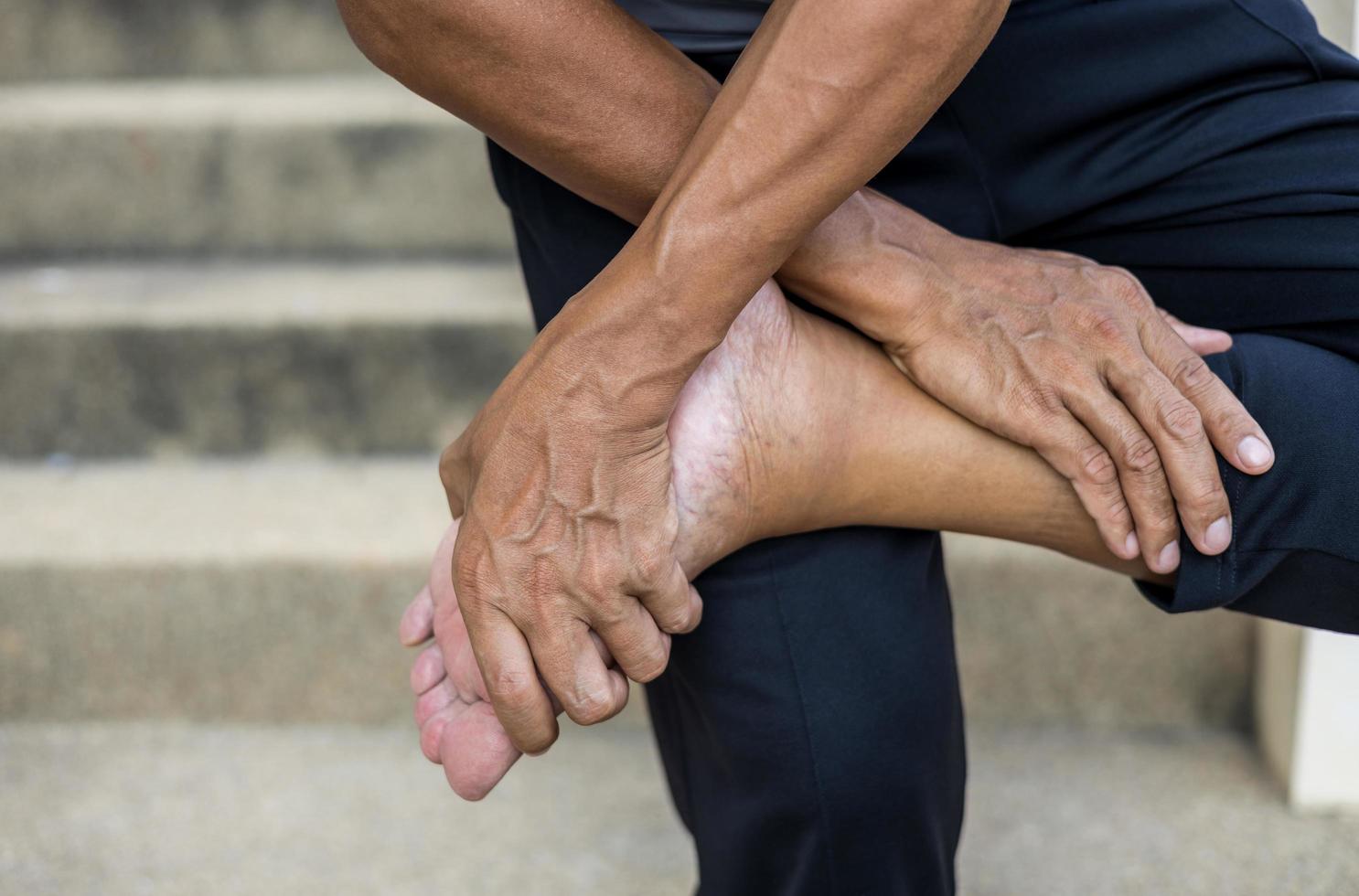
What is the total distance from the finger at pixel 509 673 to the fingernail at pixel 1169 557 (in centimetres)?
41

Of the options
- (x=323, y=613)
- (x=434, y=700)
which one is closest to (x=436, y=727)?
(x=434, y=700)

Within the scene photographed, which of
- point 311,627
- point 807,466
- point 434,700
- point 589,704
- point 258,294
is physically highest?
point 807,466

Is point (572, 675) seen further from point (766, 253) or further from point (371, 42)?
point (371, 42)

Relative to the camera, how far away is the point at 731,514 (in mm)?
797

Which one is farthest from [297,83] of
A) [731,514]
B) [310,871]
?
[731,514]

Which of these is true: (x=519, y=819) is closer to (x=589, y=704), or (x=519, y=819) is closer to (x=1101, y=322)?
(x=589, y=704)

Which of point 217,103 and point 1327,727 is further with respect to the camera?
point 217,103

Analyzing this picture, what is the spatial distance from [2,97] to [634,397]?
80.2 inches

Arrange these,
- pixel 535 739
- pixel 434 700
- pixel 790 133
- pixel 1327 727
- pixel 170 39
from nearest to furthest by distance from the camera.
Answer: pixel 790 133 → pixel 535 739 → pixel 434 700 → pixel 1327 727 → pixel 170 39

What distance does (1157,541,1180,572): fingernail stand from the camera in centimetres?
81

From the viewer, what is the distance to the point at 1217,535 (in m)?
0.79

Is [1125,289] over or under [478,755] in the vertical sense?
over

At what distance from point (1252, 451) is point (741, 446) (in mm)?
325

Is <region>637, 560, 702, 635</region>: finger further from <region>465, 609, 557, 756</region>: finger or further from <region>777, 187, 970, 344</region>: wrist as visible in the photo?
<region>777, 187, 970, 344</region>: wrist
